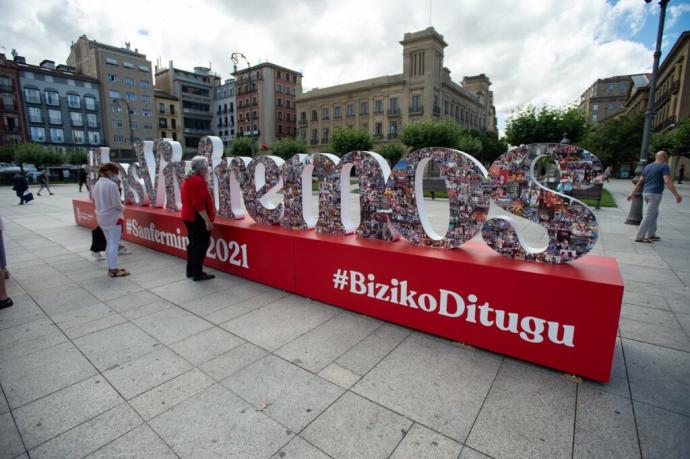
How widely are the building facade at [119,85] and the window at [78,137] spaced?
336 centimetres

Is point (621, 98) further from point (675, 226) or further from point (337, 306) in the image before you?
point (337, 306)

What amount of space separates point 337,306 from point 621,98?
117 metres

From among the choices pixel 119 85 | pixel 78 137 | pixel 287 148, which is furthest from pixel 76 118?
pixel 287 148

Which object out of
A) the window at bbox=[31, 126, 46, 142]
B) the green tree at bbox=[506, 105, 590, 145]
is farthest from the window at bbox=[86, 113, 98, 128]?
the green tree at bbox=[506, 105, 590, 145]

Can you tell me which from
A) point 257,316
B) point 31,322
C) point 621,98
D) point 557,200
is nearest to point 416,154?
point 557,200

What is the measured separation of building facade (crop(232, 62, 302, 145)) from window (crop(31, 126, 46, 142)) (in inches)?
1188

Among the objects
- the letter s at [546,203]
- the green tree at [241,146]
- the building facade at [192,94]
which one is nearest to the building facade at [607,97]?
the green tree at [241,146]

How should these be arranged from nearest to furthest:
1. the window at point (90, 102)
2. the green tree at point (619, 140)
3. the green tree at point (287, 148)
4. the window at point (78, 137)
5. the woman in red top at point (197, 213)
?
the woman in red top at point (197, 213) → the green tree at point (287, 148) → the green tree at point (619, 140) → the window at point (78, 137) → the window at point (90, 102)

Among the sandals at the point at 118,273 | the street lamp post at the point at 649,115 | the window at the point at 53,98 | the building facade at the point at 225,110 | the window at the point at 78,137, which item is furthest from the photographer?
the building facade at the point at 225,110

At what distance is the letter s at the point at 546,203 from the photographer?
3094mm

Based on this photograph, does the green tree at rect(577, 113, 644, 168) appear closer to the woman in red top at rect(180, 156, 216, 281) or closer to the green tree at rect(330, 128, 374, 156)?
the green tree at rect(330, 128, 374, 156)

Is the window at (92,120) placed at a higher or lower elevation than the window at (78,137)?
higher

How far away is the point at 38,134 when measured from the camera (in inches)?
2031

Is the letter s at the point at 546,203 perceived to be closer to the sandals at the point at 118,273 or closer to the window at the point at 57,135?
the sandals at the point at 118,273
